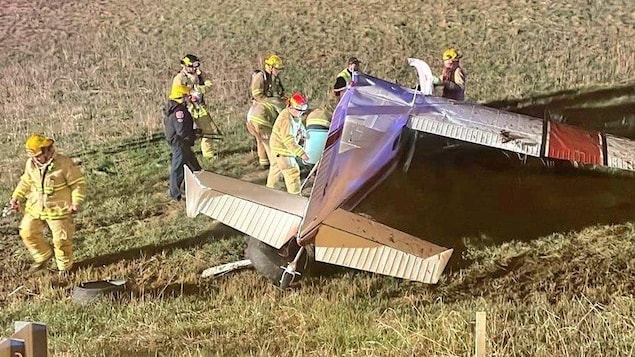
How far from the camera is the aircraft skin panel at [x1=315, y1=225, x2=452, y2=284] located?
3.13m

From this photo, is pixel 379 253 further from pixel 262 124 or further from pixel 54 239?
pixel 262 124

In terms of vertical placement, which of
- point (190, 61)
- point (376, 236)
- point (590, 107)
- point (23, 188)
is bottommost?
point (376, 236)

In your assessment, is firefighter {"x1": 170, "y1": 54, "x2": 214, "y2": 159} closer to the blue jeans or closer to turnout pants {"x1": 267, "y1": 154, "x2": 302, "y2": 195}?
the blue jeans

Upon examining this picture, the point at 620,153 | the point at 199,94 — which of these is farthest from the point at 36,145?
the point at 620,153

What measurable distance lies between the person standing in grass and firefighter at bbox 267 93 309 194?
500 mm

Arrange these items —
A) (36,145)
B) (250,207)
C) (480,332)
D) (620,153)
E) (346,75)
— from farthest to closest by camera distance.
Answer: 1. (346,75)
2. (620,153)
3. (36,145)
4. (250,207)
5. (480,332)

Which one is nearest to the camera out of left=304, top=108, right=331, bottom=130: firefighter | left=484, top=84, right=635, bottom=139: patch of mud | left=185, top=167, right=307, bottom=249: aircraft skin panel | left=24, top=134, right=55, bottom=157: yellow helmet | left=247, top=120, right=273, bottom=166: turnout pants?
left=185, top=167, right=307, bottom=249: aircraft skin panel

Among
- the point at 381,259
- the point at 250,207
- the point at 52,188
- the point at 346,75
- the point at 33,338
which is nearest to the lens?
the point at 33,338

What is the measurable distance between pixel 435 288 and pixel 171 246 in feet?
4.62

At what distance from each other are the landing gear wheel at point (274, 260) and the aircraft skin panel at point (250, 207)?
0.24 m

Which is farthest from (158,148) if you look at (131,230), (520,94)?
(520,94)

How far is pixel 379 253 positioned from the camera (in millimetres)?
3158

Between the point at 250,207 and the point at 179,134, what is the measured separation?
1148 mm

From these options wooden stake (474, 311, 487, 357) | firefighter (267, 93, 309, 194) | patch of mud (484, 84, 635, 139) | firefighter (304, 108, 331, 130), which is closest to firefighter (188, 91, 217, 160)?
firefighter (267, 93, 309, 194)
